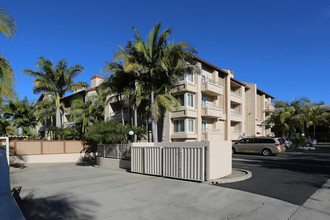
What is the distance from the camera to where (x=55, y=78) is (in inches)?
946

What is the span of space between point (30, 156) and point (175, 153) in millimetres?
16601

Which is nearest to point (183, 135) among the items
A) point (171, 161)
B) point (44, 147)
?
point (44, 147)

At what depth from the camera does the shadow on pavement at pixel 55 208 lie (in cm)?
561

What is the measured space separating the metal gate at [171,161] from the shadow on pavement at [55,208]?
3.96 m

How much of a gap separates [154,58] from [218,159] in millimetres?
7622

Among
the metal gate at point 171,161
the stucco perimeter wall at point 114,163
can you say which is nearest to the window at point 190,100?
the stucco perimeter wall at point 114,163

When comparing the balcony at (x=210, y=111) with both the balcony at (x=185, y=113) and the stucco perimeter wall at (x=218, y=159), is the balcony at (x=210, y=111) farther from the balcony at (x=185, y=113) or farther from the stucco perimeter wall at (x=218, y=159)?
the stucco perimeter wall at (x=218, y=159)

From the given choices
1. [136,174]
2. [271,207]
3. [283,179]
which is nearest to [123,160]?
[136,174]

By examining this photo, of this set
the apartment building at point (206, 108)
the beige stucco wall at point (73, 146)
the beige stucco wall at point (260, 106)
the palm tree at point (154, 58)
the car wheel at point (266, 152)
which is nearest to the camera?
the palm tree at point (154, 58)

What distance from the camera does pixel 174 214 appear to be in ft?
18.3

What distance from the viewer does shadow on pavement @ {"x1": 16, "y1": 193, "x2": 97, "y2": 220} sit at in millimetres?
5609

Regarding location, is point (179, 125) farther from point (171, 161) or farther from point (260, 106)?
point (260, 106)

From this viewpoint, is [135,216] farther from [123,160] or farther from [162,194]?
[123,160]

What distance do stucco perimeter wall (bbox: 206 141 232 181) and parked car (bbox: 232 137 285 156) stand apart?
40.0ft
